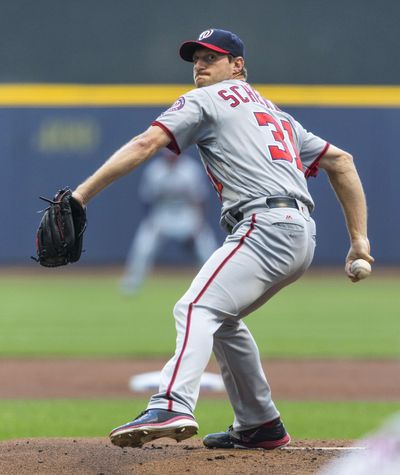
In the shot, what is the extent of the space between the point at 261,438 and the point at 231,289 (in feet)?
2.62

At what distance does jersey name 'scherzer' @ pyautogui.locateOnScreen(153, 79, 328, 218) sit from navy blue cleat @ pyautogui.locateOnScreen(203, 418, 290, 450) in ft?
2.98

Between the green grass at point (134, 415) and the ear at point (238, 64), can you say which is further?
the green grass at point (134, 415)

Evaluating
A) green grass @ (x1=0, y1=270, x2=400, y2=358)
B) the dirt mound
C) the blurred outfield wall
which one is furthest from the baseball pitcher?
the blurred outfield wall

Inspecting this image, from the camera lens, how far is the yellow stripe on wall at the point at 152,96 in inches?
631

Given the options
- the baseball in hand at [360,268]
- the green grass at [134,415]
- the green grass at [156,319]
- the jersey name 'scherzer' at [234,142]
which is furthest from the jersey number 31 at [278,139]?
the green grass at [156,319]

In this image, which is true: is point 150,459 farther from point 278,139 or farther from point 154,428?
point 278,139

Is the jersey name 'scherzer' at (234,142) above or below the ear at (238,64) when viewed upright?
below

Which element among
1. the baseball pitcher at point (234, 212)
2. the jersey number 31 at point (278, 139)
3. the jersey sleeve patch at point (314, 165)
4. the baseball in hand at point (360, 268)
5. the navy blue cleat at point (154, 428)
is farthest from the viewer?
the jersey sleeve patch at point (314, 165)

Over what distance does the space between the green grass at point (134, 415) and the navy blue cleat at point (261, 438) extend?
97 cm

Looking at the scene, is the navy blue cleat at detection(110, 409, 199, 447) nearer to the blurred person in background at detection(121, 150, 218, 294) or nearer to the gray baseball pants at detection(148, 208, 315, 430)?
the gray baseball pants at detection(148, 208, 315, 430)

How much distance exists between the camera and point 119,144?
16234 millimetres

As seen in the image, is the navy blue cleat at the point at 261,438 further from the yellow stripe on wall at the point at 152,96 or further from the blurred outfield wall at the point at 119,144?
the yellow stripe on wall at the point at 152,96

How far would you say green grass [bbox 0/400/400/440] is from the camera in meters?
5.19

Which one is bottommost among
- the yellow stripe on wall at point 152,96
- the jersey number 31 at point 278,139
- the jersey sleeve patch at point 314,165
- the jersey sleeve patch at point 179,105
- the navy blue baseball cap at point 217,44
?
the yellow stripe on wall at point 152,96
